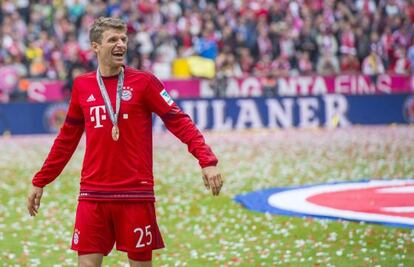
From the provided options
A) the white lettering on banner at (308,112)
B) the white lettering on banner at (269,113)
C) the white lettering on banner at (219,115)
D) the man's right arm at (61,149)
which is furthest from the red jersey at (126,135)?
the white lettering on banner at (308,112)

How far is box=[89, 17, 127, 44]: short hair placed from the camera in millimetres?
6922

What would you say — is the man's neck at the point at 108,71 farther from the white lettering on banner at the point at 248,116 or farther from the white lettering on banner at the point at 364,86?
the white lettering on banner at the point at 364,86

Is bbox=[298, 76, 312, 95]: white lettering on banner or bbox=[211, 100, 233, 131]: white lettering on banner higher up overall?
bbox=[298, 76, 312, 95]: white lettering on banner

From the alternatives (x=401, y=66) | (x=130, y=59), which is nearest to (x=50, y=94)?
(x=130, y=59)

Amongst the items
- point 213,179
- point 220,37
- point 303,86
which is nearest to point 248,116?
point 303,86

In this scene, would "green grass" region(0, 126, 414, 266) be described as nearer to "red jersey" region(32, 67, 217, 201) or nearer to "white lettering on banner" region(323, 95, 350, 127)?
"red jersey" region(32, 67, 217, 201)

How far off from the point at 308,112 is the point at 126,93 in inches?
835

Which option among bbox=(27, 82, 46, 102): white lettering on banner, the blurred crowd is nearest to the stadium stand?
the blurred crowd

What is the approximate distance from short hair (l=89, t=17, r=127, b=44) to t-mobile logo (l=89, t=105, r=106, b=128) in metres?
0.43

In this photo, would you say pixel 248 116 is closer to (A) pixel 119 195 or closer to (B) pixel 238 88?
(B) pixel 238 88

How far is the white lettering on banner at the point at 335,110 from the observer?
2795 centimetres

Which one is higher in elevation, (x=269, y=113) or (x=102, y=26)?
(x=102, y=26)

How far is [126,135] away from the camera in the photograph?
271 inches

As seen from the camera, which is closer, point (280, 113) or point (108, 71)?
point (108, 71)
